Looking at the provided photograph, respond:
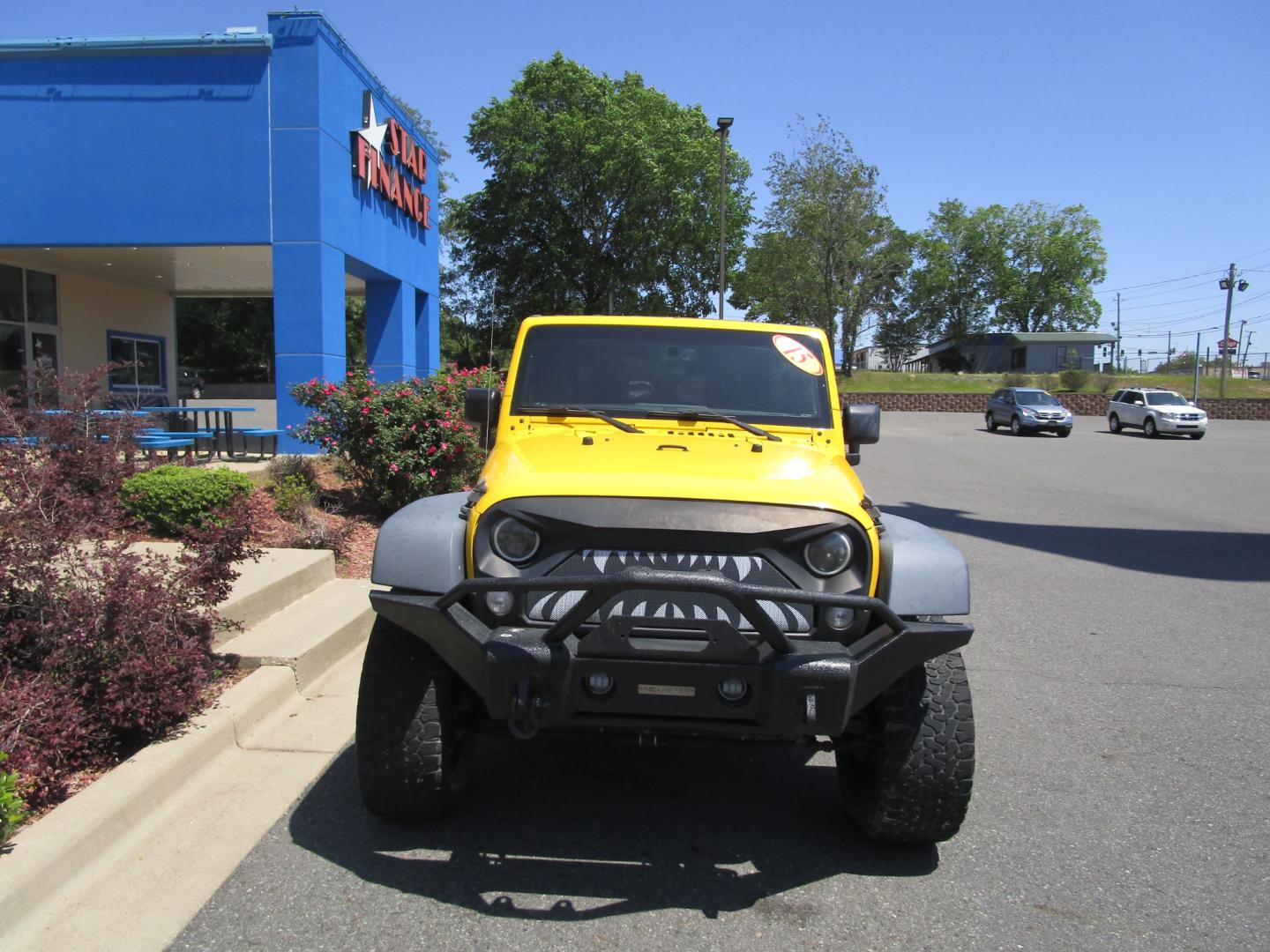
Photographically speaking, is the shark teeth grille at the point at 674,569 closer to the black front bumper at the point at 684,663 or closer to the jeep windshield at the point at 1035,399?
the black front bumper at the point at 684,663

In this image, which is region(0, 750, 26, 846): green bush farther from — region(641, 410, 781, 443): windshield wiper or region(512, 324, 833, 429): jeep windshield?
region(641, 410, 781, 443): windshield wiper

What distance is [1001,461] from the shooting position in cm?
2058

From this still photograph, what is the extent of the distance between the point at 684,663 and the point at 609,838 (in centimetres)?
108

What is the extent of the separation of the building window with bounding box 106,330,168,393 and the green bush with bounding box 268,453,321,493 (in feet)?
28.9

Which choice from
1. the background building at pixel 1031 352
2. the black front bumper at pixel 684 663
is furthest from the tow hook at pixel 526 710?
the background building at pixel 1031 352

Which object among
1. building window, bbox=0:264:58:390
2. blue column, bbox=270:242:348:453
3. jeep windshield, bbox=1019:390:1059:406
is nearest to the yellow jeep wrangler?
blue column, bbox=270:242:348:453

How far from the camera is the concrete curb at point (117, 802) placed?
2869 mm

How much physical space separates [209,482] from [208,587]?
3184 millimetres

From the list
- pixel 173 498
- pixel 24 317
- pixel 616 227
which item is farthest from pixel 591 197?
pixel 173 498

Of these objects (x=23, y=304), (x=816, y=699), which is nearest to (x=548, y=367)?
(x=816, y=699)

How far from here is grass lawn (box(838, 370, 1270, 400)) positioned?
5059cm

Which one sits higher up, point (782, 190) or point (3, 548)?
point (782, 190)

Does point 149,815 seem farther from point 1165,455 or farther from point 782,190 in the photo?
point 782,190

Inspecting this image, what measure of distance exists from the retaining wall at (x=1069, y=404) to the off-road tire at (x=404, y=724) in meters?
43.2
